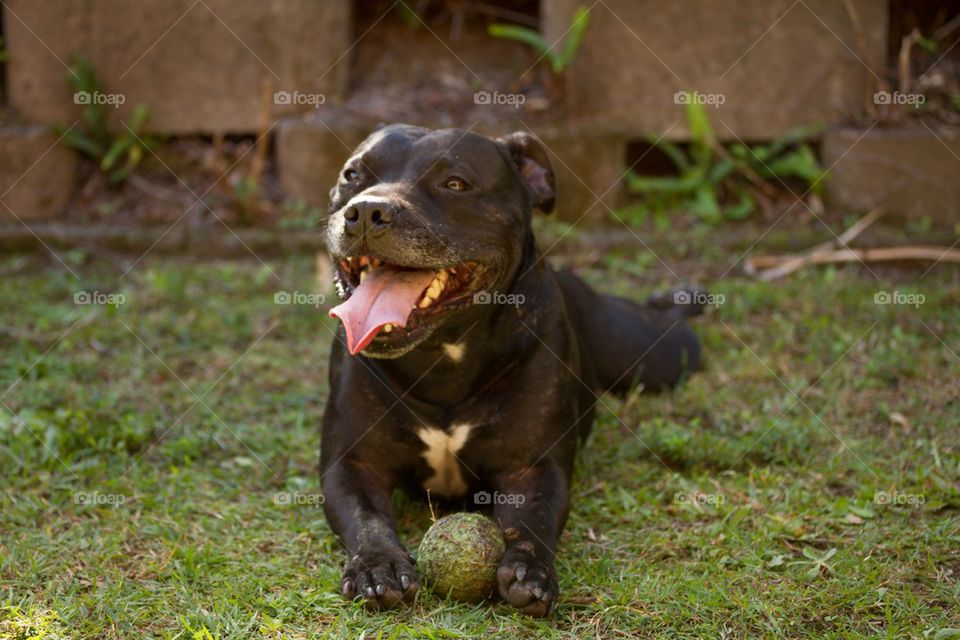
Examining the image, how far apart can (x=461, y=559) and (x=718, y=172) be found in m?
5.27

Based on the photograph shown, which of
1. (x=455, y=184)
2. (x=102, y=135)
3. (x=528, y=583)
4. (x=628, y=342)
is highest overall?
(x=102, y=135)

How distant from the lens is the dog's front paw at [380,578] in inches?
125

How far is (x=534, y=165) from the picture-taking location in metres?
4.36

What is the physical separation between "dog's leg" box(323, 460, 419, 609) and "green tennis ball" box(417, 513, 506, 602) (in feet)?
0.22

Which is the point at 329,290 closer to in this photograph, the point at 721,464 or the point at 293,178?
the point at 293,178

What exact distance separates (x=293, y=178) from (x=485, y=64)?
183cm

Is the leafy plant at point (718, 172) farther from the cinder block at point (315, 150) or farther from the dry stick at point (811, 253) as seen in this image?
the cinder block at point (315, 150)

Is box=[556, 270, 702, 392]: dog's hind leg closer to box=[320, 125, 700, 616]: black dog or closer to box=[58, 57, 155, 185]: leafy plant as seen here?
box=[320, 125, 700, 616]: black dog

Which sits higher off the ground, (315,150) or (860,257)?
(315,150)

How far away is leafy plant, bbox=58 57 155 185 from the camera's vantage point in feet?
25.6

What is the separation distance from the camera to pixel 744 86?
794cm

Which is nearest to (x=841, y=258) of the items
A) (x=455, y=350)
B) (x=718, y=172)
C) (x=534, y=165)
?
(x=718, y=172)

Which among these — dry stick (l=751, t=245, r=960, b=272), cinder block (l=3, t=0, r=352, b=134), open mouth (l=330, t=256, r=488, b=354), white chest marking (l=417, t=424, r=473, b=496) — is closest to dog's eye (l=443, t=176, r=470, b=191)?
open mouth (l=330, t=256, r=488, b=354)

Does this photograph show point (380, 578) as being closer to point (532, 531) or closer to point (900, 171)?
point (532, 531)
